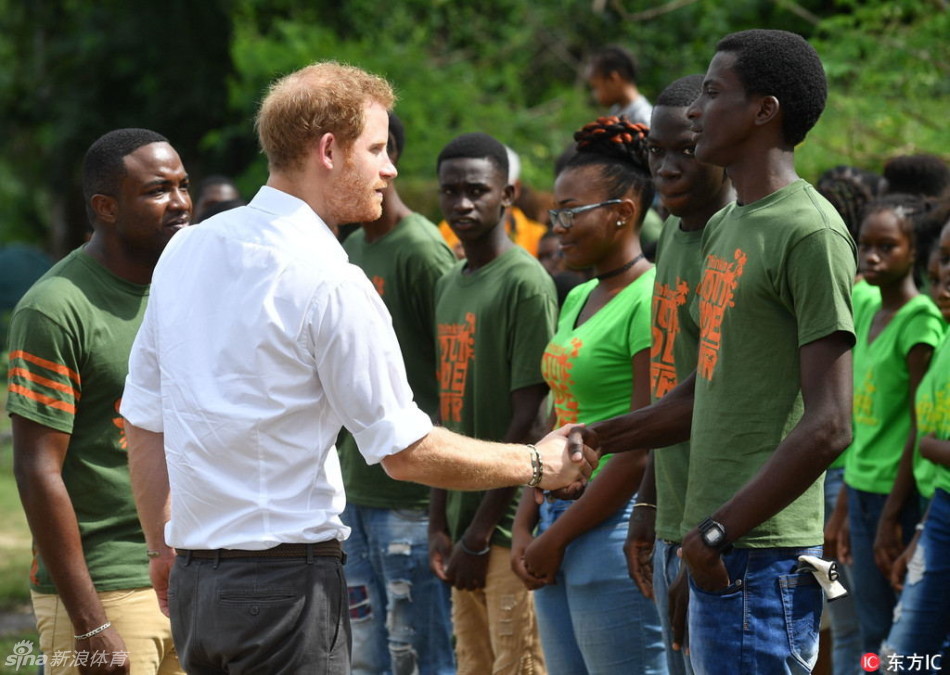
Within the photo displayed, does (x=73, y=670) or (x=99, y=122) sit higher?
(x=99, y=122)

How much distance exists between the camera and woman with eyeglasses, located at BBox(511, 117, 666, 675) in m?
4.38

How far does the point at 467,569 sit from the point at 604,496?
2.78ft

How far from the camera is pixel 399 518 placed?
217 inches

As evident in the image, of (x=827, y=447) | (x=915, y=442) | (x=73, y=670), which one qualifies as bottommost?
(x=73, y=670)

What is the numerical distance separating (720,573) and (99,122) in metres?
19.8

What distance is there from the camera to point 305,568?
3.16 m

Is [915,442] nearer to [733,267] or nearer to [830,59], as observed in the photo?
[733,267]

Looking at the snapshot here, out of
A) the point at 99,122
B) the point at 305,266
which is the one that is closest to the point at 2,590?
the point at 305,266

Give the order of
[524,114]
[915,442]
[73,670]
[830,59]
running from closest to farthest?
[73,670] → [915,442] → [830,59] → [524,114]

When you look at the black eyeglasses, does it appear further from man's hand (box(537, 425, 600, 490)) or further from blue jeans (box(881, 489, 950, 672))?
blue jeans (box(881, 489, 950, 672))

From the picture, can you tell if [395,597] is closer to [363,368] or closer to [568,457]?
[568,457]

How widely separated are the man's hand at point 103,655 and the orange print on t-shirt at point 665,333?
1962mm

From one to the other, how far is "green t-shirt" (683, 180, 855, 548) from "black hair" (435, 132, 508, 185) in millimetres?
2202

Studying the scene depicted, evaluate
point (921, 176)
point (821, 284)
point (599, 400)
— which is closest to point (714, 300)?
point (821, 284)
